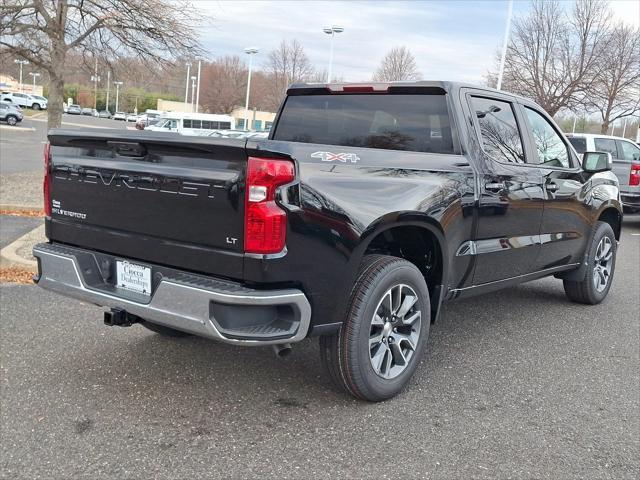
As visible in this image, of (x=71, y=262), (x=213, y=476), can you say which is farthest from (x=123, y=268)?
(x=213, y=476)

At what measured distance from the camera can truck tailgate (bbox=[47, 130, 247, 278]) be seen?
9.78 feet

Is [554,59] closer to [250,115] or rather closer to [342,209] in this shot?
[342,209]

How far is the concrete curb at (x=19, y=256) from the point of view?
6375 millimetres

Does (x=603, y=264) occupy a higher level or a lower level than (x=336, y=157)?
lower

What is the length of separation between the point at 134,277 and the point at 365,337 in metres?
1.29

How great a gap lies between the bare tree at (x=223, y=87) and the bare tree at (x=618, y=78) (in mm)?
58727

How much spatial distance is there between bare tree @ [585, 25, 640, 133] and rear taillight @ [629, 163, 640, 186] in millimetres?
15043

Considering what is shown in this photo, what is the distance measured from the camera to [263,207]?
2.90 meters

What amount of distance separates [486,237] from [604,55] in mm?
24882

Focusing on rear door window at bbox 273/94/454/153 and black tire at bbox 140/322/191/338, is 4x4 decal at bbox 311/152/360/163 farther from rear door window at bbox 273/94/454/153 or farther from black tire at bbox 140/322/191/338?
black tire at bbox 140/322/191/338

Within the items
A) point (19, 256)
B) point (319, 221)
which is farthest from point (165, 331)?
point (19, 256)

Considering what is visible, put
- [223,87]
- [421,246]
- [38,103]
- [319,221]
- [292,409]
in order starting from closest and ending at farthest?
[319,221]
[292,409]
[421,246]
[38,103]
[223,87]

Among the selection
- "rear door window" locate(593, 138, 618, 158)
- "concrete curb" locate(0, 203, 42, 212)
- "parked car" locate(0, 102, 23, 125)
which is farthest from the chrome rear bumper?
"parked car" locate(0, 102, 23, 125)

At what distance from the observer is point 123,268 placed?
3.40 metres
